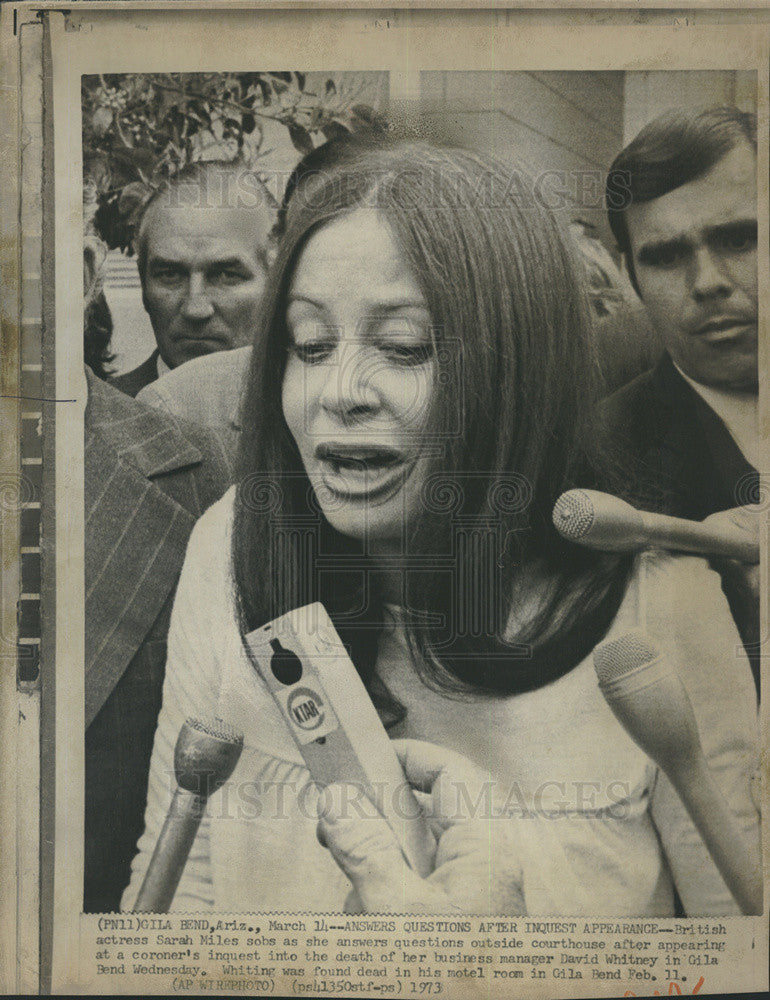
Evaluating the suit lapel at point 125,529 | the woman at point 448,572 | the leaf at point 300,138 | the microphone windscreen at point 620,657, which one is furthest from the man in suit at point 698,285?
the suit lapel at point 125,529

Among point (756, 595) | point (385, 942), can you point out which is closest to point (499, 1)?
point (756, 595)

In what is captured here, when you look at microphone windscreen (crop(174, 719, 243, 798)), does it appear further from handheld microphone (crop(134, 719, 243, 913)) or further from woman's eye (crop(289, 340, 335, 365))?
woman's eye (crop(289, 340, 335, 365))

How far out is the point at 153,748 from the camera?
263 cm

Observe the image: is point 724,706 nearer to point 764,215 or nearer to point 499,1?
point 764,215

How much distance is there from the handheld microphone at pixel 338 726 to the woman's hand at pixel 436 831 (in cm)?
4

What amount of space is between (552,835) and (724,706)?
71 cm

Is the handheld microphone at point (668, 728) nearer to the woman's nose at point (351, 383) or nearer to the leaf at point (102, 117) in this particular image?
the woman's nose at point (351, 383)

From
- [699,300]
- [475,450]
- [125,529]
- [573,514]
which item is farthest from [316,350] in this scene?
[699,300]

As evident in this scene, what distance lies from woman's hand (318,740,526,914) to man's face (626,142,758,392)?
5.05ft

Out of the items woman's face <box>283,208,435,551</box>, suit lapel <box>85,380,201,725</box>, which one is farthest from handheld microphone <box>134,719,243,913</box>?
woman's face <box>283,208,435,551</box>

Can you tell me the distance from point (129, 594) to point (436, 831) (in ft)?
4.21

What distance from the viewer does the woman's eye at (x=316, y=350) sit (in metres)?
2.63

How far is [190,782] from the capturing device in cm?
261

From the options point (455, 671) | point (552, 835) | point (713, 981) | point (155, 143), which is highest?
point (155, 143)
